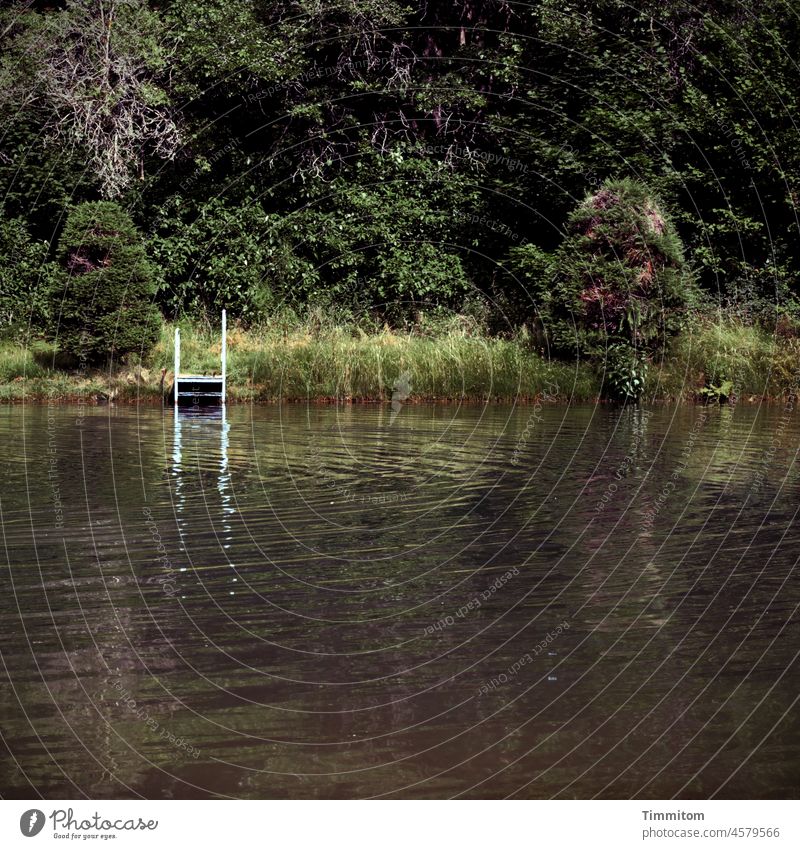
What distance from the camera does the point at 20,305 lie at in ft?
95.6

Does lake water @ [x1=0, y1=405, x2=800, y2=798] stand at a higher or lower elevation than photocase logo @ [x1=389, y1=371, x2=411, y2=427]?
lower

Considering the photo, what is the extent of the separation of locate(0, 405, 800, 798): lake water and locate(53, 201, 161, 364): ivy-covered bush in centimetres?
1129

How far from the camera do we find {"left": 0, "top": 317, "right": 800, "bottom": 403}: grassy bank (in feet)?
77.5

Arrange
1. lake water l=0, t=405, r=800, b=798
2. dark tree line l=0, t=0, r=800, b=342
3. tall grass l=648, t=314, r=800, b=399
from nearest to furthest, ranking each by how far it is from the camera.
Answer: lake water l=0, t=405, r=800, b=798 < tall grass l=648, t=314, r=800, b=399 < dark tree line l=0, t=0, r=800, b=342

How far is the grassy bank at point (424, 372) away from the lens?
23.6 meters

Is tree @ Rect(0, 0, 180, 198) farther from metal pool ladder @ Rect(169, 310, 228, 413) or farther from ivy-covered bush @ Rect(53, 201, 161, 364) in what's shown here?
metal pool ladder @ Rect(169, 310, 228, 413)

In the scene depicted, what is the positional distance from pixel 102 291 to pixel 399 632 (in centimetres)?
1889

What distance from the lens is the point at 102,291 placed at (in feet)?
79.0
